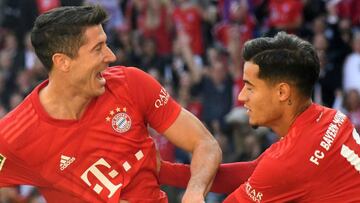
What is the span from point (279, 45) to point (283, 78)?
172 mm

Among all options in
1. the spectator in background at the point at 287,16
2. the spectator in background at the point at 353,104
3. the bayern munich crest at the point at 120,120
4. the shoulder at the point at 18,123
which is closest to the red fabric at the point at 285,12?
the spectator in background at the point at 287,16

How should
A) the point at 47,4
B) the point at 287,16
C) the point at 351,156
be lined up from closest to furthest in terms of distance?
the point at 351,156
the point at 287,16
the point at 47,4

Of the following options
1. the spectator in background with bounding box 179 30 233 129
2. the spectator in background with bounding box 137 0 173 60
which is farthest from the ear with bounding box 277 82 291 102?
the spectator in background with bounding box 137 0 173 60

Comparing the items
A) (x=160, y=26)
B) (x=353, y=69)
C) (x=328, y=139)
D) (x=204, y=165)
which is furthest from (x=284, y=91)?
(x=160, y=26)

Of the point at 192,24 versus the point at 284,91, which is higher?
the point at 284,91

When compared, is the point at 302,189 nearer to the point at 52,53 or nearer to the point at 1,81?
the point at 52,53

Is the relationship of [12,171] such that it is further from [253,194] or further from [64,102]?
[253,194]

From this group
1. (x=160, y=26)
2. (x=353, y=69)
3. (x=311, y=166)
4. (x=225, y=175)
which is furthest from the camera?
(x=160, y=26)

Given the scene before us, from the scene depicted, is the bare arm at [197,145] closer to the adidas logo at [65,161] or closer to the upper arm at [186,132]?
the upper arm at [186,132]

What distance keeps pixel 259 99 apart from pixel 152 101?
0.71 metres

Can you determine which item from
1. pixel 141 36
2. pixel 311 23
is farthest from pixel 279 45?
pixel 141 36

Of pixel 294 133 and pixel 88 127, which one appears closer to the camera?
pixel 294 133

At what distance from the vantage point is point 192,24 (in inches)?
521

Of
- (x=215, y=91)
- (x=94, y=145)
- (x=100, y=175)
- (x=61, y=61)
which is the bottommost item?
(x=215, y=91)
